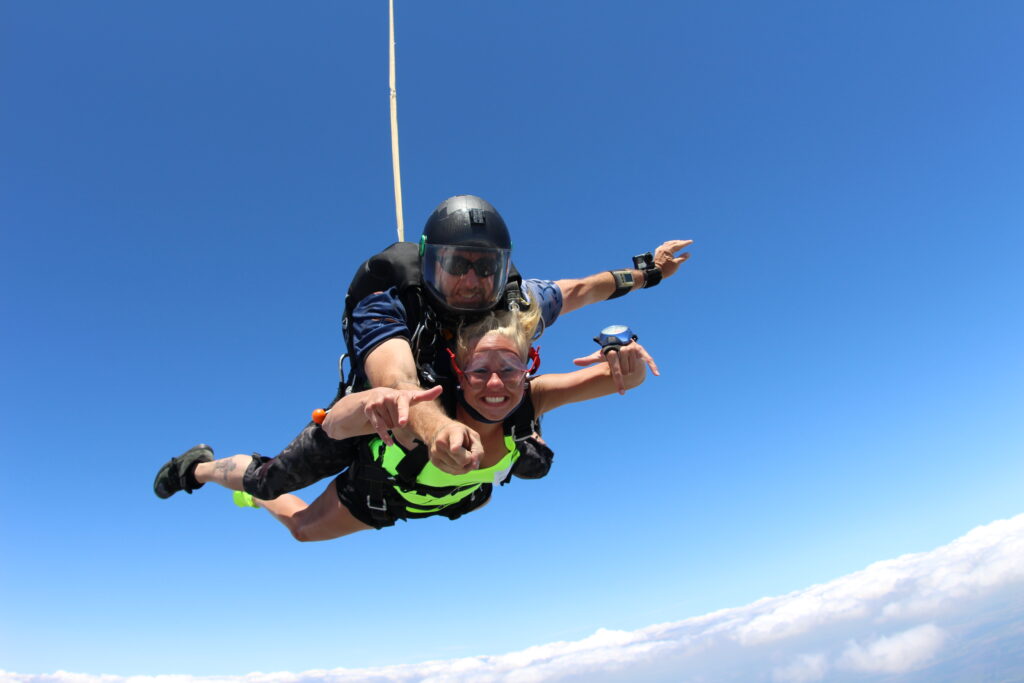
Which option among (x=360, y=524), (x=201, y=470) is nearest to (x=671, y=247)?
(x=360, y=524)

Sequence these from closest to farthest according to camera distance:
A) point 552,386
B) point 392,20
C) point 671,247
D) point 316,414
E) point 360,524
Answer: point 316,414
point 552,386
point 360,524
point 392,20
point 671,247

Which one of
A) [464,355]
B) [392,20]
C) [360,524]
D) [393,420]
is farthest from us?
[392,20]

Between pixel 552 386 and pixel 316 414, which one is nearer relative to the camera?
pixel 316 414

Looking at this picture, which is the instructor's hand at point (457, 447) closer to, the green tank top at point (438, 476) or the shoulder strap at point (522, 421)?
the green tank top at point (438, 476)

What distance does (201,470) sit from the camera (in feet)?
13.6

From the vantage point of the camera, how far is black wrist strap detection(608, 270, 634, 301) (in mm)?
4293

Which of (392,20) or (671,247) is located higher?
(392,20)

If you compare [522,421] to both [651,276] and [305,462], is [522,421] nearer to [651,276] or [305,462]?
[305,462]

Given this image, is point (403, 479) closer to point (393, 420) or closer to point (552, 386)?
point (552, 386)

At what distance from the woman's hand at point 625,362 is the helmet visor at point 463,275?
1.94ft

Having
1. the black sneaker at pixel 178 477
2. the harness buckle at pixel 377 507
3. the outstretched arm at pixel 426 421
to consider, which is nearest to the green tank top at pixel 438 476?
the harness buckle at pixel 377 507

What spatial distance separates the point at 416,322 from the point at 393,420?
0.99 m

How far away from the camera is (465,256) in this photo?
8.98ft

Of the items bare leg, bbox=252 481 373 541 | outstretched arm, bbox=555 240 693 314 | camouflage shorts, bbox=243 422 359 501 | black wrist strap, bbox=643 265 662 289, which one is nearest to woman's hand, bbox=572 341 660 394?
outstretched arm, bbox=555 240 693 314
